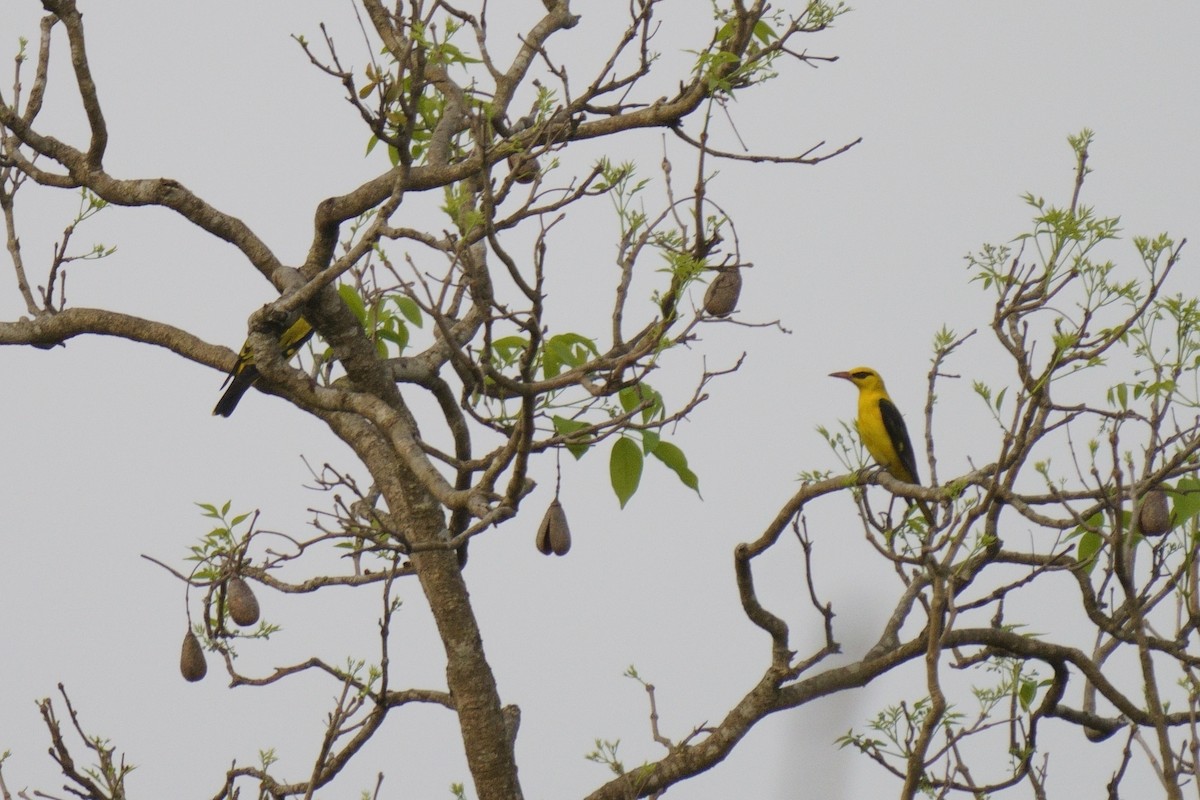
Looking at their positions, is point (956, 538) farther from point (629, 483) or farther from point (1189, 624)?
point (1189, 624)

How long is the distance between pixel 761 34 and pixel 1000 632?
1.60 meters

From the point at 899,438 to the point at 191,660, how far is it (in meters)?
3.12

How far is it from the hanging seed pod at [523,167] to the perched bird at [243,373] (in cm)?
66

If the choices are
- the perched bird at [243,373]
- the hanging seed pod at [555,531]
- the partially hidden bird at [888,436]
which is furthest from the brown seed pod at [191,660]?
the partially hidden bird at [888,436]

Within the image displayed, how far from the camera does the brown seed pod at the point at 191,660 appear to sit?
301 cm

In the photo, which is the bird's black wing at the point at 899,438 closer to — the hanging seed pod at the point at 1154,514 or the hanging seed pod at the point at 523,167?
the hanging seed pod at the point at 1154,514

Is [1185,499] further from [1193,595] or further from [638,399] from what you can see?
[638,399]

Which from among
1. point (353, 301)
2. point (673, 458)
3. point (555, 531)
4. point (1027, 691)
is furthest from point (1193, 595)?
point (353, 301)

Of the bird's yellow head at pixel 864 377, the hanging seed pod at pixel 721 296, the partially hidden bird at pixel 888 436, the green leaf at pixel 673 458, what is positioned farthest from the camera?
the bird's yellow head at pixel 864 377

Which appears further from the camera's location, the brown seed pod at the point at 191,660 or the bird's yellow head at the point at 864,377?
the bird's yellow head at the point at 864,377

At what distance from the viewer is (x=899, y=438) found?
5.11 meters

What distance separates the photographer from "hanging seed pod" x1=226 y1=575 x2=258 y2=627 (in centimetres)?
288

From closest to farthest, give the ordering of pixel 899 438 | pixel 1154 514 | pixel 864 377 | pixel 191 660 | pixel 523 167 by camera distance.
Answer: pixel 523 167 < pixel 1154 514 < pixel 191 660 < pixel 899 438 < pixel 864 377

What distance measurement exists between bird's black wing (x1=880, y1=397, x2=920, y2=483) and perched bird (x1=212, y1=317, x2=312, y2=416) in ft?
7.88
